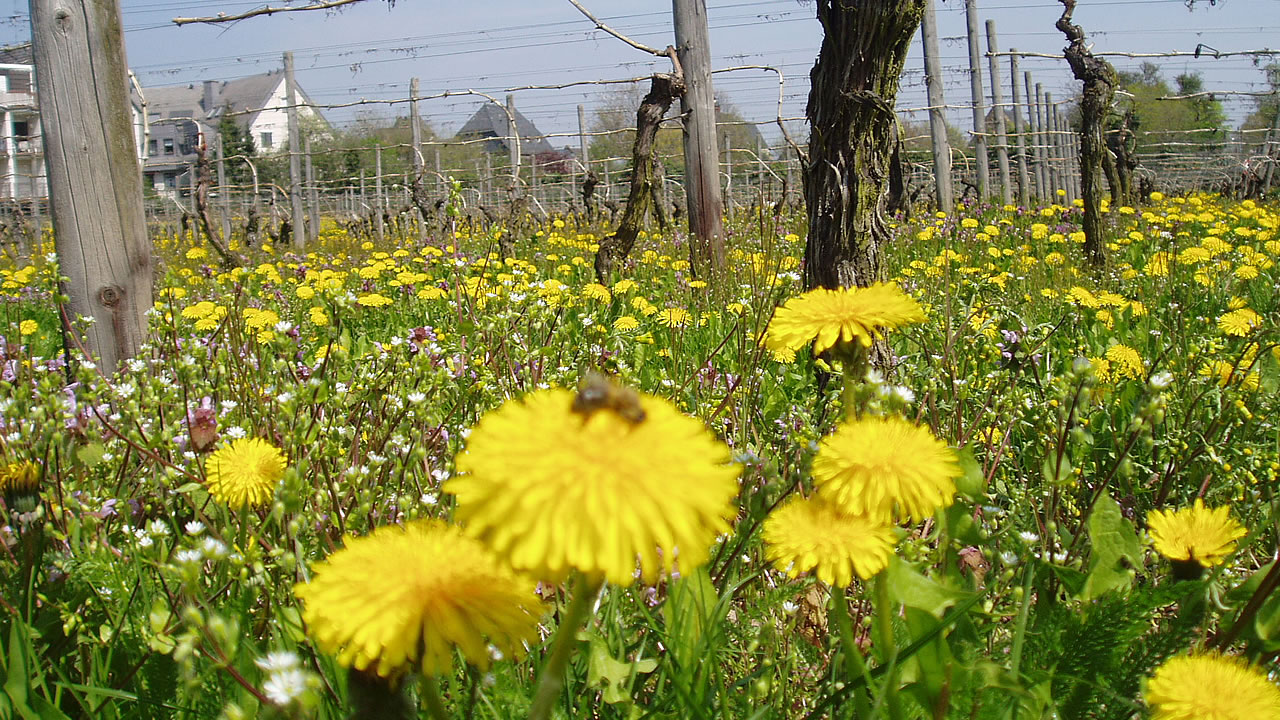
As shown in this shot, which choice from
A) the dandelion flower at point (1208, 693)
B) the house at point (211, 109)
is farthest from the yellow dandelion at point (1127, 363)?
the house at point (211, 109)

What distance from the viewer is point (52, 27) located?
8.89 ft

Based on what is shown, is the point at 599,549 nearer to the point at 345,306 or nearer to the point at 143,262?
the point at 345,306

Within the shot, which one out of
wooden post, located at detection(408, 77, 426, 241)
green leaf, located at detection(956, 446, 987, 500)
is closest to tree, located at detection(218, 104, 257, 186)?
wooden post, located at detection(408, 77, 426, 241)

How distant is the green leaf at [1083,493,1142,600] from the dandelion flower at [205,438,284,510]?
1205 millimetres

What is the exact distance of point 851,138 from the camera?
258 cm

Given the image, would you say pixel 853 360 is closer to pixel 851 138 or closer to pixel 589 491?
pixel 589 491

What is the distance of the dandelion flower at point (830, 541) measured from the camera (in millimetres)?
869

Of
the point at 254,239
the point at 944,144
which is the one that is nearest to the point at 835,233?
the point at 944,144

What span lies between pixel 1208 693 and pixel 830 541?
41 centimetres

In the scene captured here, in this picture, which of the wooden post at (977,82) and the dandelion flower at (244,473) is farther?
the wooden post at (977,82)

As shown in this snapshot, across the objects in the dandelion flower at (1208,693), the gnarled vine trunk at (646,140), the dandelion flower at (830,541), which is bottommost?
the dandelion flower at (1208,693)

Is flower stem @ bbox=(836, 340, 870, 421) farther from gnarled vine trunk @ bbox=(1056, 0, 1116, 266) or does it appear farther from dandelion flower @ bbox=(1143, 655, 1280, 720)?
gnarled vine trunk @ bbox=(1056, 0, 1116, 266)

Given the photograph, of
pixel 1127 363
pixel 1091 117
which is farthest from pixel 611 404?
pixel 1091 117

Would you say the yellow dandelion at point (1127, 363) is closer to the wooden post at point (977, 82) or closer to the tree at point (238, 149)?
the wooden post at point (977, 82)
